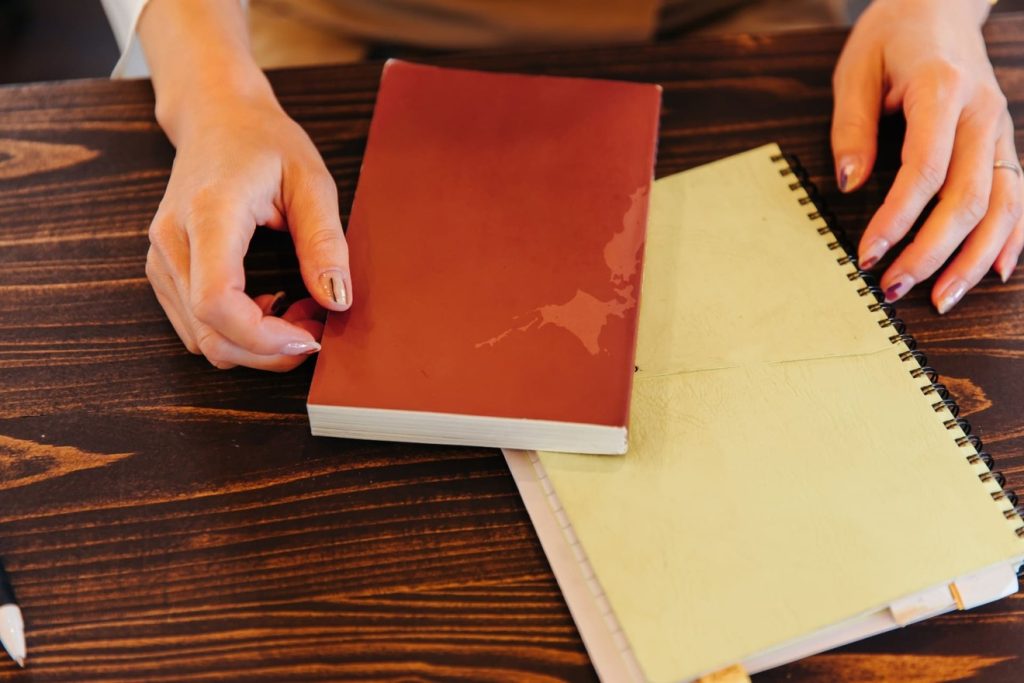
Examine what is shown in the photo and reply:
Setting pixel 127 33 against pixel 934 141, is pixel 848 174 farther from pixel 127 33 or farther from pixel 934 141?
pixel 127 33

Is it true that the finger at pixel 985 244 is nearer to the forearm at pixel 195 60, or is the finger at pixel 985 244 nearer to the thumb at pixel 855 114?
the thumb at pixel 855 114

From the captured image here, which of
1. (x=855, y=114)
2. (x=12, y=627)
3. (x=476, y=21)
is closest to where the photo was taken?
(x=12, y=627)

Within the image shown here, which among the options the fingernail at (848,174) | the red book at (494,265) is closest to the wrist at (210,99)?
the red book at (494,265)

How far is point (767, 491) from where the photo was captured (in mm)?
583

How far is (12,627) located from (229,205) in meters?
0.31

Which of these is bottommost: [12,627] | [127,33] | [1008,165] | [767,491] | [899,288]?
[12,627]

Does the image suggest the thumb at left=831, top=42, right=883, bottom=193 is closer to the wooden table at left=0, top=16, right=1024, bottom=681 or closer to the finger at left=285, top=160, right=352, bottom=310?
the wooden table at left=0, top=16, right=1024, bottom=681

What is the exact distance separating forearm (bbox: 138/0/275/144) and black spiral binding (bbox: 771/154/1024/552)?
17.7 inches

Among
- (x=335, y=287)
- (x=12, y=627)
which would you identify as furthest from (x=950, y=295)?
(x=12, y=627)

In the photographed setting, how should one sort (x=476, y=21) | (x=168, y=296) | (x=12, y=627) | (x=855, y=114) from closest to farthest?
(x=12, y=627) < (x=168, y=296) < (x=855, y=114) < (x=476, y=21)

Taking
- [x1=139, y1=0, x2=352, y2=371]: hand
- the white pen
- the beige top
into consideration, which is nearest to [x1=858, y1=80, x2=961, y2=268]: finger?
the beige top

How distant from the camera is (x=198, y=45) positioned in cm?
76

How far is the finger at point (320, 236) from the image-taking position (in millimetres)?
620

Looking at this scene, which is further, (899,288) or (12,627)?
(899,288)
